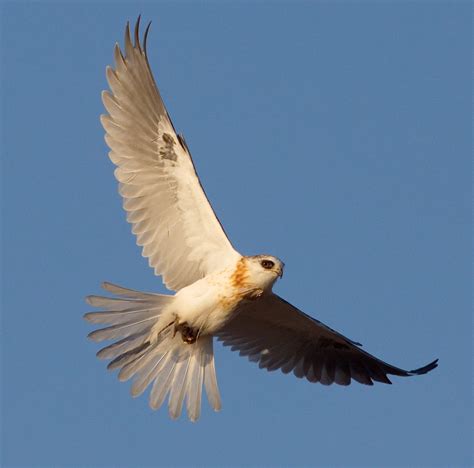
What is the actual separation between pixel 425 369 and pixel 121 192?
346cm

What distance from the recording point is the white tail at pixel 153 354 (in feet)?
35.6

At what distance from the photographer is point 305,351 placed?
12.5 metres

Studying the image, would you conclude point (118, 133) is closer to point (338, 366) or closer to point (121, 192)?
point (121, 192)

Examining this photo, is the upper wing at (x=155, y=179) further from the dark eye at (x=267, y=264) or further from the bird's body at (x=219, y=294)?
the dark eye at (x=267, y=264)

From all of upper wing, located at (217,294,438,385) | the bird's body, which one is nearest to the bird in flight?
the bird's body

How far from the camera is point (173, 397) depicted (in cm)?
1145

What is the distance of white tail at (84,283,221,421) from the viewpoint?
1084 centimetres

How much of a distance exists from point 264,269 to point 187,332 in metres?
1.06

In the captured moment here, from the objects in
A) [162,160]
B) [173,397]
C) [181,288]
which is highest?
[162,160]

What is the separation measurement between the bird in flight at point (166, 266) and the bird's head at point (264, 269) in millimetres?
12

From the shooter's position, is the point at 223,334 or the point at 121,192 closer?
the point at 121,192

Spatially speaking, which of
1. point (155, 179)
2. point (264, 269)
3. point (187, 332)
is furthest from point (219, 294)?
point (155, 179)

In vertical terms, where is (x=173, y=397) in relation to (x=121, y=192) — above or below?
below

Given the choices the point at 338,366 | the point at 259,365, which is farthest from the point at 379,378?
the point at 259,365
